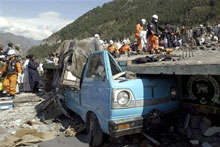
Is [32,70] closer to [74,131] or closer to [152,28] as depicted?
[152,28]

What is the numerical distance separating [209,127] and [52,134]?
3.31 metres

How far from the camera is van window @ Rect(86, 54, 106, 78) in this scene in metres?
4.30

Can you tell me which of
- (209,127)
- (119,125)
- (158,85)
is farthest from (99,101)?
(209,127)

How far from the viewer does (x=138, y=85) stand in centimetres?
398

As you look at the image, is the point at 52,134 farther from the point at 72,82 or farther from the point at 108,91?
the point at 108,91

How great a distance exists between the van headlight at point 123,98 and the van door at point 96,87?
0.60 feet

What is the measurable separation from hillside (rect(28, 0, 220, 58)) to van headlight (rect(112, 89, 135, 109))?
112 feet

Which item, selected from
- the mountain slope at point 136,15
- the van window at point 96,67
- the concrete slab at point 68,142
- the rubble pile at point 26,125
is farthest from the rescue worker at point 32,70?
the mountain slope at point 136,15

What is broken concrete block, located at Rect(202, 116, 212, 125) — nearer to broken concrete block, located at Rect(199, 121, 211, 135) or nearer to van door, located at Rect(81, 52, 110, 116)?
broken concrete block, located at Rect(199, 121, 211, 135)

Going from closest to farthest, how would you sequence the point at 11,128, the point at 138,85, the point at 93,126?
the point at 138,85
the point at 93,126
the point at 11,128

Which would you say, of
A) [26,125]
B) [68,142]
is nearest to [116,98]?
[68,142]

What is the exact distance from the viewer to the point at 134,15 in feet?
224

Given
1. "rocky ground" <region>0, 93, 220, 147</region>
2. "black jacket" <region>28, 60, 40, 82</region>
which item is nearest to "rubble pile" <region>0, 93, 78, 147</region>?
"rocky ground" <region>0, 93, 220, 147</region>

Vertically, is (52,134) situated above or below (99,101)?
below
